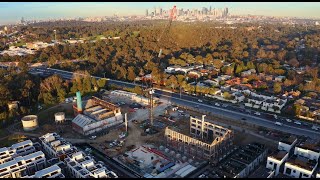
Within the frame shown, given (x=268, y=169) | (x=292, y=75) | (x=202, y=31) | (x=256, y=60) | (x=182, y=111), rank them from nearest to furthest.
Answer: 1. (x=268, y=169)
2. (x=182, y=111)
3. (x=292, y=75)
4. (x=256, y=60)
5. (x=202, y=31)

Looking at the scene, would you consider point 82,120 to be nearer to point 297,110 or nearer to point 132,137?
point 132,137

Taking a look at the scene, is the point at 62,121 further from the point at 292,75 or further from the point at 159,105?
the point at 292,75

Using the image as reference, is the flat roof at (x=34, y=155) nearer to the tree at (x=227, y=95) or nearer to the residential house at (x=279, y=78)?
the tree at (x=227, y=95)

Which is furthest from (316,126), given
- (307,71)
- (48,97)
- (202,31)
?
(202,31)

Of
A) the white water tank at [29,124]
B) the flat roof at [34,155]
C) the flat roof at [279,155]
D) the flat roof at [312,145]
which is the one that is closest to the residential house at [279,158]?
the flat roof at [279,155]

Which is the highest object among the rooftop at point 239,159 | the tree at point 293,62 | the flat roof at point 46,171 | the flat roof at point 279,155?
the tree at point 293,62
